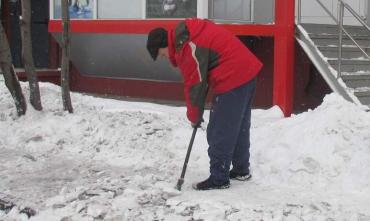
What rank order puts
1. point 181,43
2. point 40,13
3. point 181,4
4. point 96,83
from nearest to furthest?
point 181,43 < point 181,4 < point 96,83 < point 40,13

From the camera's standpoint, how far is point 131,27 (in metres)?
10.5

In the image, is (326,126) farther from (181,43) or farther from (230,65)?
(181,43)

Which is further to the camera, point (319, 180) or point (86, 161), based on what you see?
point (86, 161)

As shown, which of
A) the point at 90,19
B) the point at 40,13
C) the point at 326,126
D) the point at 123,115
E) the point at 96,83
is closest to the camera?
the point at 326,126

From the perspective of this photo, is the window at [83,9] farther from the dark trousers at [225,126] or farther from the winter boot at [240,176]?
the dark trousers at [225,126]

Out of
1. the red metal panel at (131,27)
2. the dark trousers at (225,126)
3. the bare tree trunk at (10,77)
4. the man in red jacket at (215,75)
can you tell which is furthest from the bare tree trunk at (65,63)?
the dark trousers at (225,126)

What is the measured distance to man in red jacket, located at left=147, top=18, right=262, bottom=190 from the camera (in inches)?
210

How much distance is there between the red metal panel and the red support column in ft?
1.19

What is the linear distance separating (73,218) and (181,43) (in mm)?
1746

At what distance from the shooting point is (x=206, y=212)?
4945 millimetres

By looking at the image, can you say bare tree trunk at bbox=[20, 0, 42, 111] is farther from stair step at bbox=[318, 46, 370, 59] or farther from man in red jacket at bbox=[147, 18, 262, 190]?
stair step at bbox=[318, 46, 370, 59]

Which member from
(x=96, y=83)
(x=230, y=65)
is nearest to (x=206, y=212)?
(x=230, y=65)

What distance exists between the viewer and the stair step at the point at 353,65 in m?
8.52

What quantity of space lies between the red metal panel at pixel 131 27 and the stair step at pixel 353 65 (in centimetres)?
121
